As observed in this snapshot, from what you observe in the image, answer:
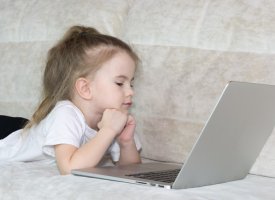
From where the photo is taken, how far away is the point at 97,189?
4.58 feet

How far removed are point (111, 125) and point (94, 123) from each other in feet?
0.59

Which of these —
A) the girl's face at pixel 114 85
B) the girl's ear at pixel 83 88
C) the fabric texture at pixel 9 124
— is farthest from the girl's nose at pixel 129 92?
the fabric texture at pixel 9 124

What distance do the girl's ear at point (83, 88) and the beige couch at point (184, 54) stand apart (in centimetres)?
16

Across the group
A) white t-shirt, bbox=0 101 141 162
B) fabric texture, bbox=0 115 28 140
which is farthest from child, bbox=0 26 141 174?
fabric texture, bbox=0 115 28 140

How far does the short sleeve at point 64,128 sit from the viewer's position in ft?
5.68

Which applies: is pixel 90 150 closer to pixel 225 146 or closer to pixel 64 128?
pixel 64 128

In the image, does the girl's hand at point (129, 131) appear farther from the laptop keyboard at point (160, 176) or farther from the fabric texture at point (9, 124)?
the fabric texture at point (9, 124)

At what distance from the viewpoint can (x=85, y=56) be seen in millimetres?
1938

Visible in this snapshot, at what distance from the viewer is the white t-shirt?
1.75 m

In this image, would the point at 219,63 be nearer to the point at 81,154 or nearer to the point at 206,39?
the point at 206,39

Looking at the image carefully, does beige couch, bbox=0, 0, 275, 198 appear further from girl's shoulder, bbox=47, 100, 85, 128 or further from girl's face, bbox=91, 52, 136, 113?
girl's shoulder, bbox=47, 100, 85, 128

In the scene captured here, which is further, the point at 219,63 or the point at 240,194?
the point at 219,63

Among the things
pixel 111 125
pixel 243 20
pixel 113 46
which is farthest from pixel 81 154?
pixel 243 20

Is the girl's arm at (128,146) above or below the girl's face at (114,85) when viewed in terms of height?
below
